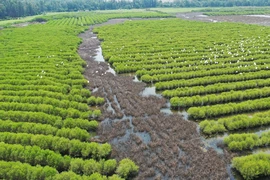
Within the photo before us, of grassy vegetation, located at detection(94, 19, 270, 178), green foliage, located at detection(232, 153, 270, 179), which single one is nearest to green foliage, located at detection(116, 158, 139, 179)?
green foliage, located at detection(232, 153, 270, 179)

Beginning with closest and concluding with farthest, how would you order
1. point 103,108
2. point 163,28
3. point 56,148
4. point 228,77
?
point 56,148
point 103,108
point 228,77
point 163,28

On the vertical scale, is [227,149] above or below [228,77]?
below

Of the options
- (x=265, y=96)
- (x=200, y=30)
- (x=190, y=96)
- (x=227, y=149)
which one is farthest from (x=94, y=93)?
(x=200, y=30)

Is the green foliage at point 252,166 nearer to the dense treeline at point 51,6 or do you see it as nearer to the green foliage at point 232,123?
the green foliage at point 232,123

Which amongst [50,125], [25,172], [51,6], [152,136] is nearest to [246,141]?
[152,136]

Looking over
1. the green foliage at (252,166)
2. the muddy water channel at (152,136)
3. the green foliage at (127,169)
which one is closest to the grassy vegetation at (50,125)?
the green foliage at (127,169)

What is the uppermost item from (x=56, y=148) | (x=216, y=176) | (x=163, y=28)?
(x=163, y=28)

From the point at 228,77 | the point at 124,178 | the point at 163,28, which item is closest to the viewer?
the point at 124,178

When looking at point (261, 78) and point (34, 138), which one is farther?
point (261, 78)

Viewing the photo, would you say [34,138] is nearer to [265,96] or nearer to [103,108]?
[103,108]
